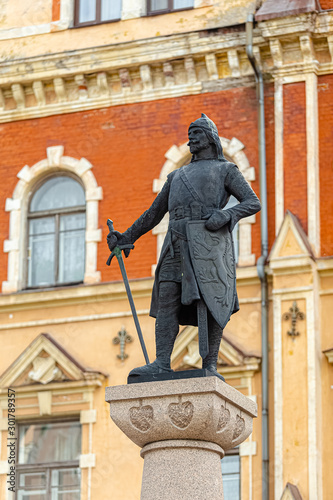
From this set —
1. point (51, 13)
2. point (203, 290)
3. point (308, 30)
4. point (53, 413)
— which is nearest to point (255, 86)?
point (308, 30)

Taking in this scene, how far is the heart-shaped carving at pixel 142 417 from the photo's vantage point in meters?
8.52

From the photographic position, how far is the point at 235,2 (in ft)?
62.4

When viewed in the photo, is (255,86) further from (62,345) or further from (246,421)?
(246,421)

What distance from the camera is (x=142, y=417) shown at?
8.52 metres

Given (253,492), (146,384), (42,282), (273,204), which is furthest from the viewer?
(42,282)

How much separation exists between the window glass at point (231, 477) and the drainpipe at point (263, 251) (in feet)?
1.61

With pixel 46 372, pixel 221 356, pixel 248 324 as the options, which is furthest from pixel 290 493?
pixel 46 372

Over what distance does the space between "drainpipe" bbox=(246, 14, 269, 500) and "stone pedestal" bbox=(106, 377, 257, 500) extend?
26.5 ft

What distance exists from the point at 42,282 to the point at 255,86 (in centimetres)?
426

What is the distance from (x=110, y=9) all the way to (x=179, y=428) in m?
12.6

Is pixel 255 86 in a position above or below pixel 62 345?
above

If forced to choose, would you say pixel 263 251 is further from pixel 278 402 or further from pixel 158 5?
pixel 158 5

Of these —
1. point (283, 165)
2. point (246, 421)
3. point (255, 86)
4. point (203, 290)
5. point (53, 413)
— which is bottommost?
point (246, 421)

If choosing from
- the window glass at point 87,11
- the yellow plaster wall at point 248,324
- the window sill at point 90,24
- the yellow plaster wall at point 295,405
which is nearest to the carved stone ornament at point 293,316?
the yellow plaster wall at point 295,405
